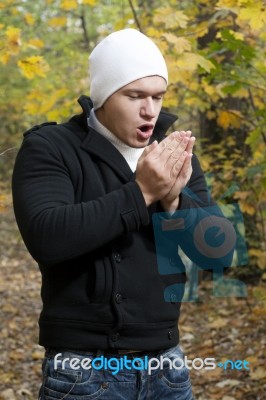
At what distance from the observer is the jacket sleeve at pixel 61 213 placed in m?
1.75

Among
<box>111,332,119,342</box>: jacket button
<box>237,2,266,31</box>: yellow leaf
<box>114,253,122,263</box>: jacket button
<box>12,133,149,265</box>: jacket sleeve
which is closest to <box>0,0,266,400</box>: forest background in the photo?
<box>237,2,266,31</box>: yellow leaf

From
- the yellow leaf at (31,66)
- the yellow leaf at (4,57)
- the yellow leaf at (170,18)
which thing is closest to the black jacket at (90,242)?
the yellow leaf at (31,66)

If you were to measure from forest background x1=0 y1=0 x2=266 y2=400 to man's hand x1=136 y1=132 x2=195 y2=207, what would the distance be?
4.33 feet

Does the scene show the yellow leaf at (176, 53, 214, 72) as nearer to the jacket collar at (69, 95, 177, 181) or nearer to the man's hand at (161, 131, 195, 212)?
the jacket collar at (69, 95, 177, 181)

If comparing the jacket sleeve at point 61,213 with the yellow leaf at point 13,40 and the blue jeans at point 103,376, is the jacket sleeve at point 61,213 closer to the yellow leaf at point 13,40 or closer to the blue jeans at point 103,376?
the blue jeans at point 103,376

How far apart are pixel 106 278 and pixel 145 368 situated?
1.08ft

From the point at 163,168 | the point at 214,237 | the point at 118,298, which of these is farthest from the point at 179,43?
the point at 118,298

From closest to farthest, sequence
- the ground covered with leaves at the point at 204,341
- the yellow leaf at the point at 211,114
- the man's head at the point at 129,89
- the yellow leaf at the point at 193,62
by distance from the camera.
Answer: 1. the man's head at the point at 129,89
2. the yellow leaf at the point at 193,62
3. the ground covered with leaves at the point at 204,341
4. the yellow leaf at the point at 211,114

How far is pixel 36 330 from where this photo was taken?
6.49m

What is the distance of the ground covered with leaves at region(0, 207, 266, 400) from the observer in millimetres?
4589

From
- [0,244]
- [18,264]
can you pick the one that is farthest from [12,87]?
[18,264]

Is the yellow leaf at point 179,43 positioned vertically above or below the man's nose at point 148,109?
below

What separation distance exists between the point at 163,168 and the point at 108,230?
9.5 inches

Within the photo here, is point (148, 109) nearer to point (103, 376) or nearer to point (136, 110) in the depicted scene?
point (136, 110)
